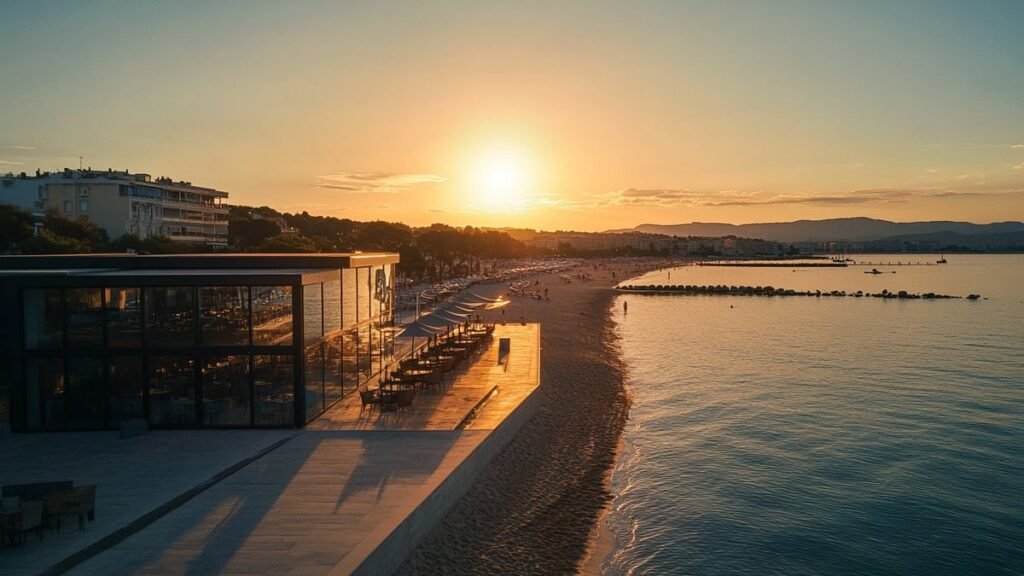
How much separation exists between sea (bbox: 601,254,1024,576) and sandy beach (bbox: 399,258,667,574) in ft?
1.92

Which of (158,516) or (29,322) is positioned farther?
→ (29,322)

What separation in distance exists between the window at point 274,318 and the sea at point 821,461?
784cm

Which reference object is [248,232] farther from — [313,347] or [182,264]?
[313,347]

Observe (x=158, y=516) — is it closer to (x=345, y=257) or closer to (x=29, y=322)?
(x=29, y=322)

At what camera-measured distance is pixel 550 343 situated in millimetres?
36500

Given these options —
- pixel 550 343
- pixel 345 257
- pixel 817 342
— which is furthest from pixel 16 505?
pixel 817 342

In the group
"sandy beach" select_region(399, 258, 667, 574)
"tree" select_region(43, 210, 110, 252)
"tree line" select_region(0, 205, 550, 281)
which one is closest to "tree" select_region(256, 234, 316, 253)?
"tree line" select_region(0, 205, 550, 281)

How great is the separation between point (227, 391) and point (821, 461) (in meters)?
15.2

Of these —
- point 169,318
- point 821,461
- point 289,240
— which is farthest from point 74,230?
point 821,461

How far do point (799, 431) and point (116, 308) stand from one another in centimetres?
1926

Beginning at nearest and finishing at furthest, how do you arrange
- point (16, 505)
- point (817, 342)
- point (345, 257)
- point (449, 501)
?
point (16, 505), point (449, 501), point (345, 257), point (817, 342)

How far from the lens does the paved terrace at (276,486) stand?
9023 mm

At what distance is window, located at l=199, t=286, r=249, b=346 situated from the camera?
15.2 metres

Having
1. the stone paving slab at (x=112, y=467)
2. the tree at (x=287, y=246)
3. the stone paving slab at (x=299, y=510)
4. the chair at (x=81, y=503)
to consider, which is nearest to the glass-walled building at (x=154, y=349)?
the stone paving slab at (x=112, y=467)
